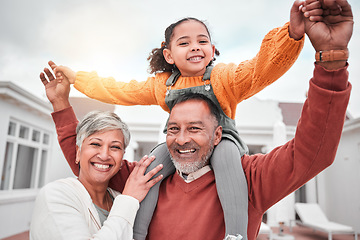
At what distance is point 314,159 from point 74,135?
1.50 m

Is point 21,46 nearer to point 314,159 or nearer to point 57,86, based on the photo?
point 57,86

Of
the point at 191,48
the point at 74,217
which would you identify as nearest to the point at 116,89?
the point at 191,48

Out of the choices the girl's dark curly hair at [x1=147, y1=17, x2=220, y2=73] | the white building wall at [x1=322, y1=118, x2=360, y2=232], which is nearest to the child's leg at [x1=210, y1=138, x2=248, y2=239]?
the girl's dark curly hair at [x1=147, y1=17, x2=220, y2=73]

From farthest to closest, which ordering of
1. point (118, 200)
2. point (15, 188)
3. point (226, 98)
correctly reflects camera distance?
point (15, 188) < point (226, 98) < point (118, 200)

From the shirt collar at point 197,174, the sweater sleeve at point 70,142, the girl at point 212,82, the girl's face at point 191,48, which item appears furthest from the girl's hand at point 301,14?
the sweater sleeve at point 70,142

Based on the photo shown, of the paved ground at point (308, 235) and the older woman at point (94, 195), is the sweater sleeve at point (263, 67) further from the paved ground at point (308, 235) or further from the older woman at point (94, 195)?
the paved ground at point (308, 235)

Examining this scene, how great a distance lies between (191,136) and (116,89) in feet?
2.10

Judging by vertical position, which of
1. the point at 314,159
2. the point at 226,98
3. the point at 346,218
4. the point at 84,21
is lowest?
the point at 346,218

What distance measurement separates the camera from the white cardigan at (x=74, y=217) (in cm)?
139

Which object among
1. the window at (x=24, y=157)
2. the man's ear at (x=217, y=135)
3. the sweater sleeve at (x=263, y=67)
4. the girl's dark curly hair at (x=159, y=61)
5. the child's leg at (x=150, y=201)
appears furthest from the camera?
the window at (x=24, y=157)

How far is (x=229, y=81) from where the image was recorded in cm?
162

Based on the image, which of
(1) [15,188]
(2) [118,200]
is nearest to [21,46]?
(1) [15,188]

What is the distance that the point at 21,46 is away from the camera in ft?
33.3

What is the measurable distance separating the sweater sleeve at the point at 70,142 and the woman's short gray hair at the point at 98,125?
187 millimetres
